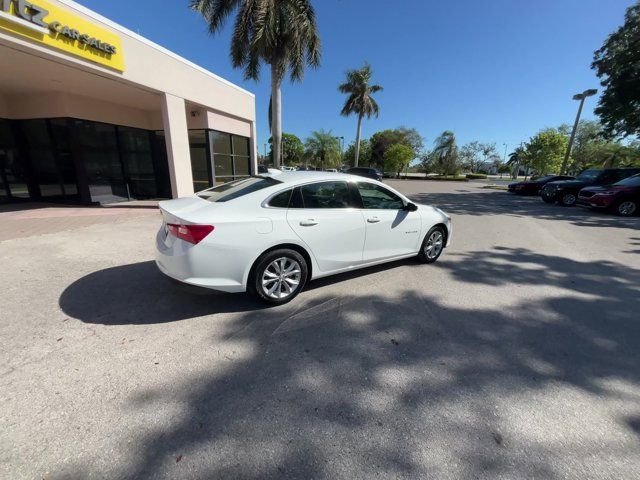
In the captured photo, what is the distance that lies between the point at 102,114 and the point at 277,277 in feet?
38.4

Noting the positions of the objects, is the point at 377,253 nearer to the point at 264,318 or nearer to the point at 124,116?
the point at 264,318

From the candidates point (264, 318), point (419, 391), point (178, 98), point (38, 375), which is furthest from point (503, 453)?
point (178, 98)

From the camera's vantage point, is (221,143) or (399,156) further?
(399,156)

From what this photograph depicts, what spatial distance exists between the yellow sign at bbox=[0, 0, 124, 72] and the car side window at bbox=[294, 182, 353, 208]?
→ 697 centimetres

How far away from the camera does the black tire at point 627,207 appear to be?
35.2 ft

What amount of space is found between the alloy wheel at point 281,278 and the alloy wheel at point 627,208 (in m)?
13.7

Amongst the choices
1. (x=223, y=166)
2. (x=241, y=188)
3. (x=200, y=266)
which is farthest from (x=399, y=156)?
(x=200, y=266)

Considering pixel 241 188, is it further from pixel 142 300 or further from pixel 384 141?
pixel 384 141

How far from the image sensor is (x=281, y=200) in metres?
3.50

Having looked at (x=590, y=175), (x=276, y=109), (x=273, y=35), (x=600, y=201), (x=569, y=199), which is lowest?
(x=569, y=199)

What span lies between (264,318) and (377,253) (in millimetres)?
1903

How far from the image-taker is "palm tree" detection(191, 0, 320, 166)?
12.4 metres

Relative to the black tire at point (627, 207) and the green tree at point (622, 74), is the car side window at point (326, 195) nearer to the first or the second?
the black tire at point (627, 207)

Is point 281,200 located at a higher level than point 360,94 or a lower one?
lower
